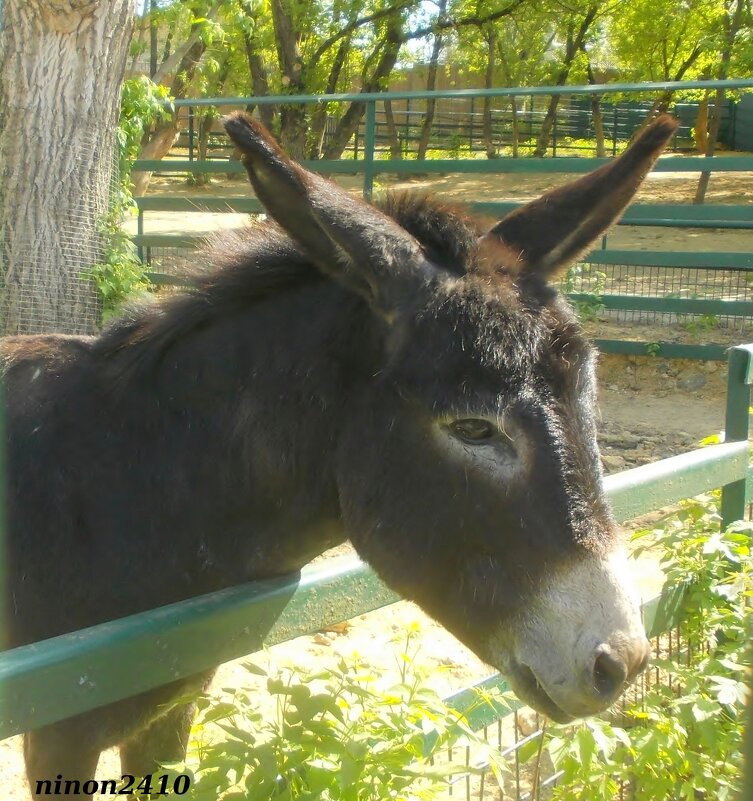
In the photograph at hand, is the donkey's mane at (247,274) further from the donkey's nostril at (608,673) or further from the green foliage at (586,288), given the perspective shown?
the green foliage at (586,288)

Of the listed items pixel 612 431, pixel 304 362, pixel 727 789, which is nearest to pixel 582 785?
pixel 727 789

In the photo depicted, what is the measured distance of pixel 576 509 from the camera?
189 centimetres

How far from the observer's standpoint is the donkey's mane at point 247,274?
2.29m

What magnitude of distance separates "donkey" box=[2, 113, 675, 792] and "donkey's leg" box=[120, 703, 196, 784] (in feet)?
1.33

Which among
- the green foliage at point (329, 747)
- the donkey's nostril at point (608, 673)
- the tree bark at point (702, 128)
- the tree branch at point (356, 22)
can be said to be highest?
the tree branch at point (356, 22)

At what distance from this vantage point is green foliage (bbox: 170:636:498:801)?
5.94ft

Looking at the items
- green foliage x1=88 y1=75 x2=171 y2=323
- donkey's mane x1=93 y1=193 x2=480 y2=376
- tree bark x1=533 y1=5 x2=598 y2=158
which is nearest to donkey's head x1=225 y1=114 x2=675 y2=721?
donkey's mane x1=93 y1=193 x2=480 y2=376

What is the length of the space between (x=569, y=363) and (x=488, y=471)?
32cm

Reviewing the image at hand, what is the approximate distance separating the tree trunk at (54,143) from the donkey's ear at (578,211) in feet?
17.8

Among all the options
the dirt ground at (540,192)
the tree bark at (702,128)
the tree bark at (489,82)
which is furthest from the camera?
the tree bark at (702,128)

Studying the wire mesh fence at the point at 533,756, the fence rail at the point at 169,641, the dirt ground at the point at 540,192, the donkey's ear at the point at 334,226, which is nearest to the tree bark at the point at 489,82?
the dirt ground at the point at 540,192

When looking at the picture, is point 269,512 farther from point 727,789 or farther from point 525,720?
point 525,720

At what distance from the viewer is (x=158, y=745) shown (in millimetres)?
2877

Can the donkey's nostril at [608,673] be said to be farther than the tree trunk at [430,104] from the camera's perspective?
No
